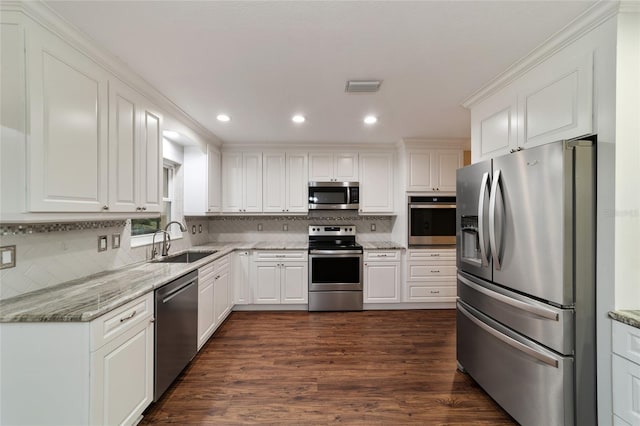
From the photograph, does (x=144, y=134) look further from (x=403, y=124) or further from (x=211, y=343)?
(x=403, y=124)

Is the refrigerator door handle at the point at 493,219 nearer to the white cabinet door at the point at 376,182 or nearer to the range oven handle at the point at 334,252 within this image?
the range oven handle at the point at 334,252

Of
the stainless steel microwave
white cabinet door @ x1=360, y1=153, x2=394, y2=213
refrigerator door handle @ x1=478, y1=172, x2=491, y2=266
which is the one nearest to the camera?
refrigerator door handle @ x1=478, y1=172, x2=491, y2=266

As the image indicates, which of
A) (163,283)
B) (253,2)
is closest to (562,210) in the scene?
(253,2)

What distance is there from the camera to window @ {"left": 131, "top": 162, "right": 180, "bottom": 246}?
2.73 metres

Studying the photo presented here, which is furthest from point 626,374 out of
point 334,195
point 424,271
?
point 334,195

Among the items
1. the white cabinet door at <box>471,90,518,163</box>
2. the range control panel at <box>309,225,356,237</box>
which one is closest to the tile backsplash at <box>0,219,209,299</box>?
the range control panel at <box>309,225,356,237</box>

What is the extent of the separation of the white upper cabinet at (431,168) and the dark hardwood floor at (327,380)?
1.88 m

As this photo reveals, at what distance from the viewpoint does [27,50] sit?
133 centimetres

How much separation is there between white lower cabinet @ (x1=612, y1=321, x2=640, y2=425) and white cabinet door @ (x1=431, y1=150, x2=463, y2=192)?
8.95 feet

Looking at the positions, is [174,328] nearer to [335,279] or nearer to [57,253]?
[57,253]

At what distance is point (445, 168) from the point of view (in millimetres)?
3891

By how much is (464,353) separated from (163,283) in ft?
8.16

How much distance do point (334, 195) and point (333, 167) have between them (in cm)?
44

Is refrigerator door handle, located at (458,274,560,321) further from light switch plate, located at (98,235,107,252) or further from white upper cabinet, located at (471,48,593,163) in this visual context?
light switch plate, located at (98,235,107,252)
